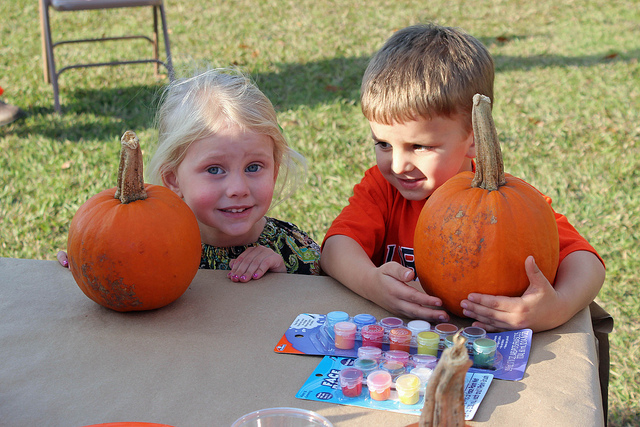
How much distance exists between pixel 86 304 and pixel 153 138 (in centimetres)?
91

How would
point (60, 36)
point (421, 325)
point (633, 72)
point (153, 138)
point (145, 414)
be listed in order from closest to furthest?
point (145, 414), point (421, 325), point (153, 138), point (633, 72), point (60, 36)

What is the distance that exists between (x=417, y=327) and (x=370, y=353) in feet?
0.51

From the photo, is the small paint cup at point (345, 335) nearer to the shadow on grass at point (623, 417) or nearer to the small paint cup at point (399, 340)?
the small paint cup at point (399, 340)

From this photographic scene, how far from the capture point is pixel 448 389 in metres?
0.71

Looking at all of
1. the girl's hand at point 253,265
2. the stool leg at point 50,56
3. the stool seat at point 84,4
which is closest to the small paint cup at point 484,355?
the girl's hand at point 253,265

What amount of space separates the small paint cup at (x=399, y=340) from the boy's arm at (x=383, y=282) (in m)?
0.18

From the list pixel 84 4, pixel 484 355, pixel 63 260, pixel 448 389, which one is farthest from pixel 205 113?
pixel 84 4

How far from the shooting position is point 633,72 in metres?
6.04

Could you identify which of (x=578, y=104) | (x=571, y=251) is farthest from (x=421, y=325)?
(x=578, y=104)

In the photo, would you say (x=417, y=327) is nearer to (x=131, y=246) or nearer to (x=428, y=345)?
(x=428, y=345)

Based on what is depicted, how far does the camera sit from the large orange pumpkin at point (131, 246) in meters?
1.40

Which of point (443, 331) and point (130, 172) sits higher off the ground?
point (130, 172)

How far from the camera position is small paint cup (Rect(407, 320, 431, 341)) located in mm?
1271

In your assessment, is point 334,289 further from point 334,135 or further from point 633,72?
point 633,72
